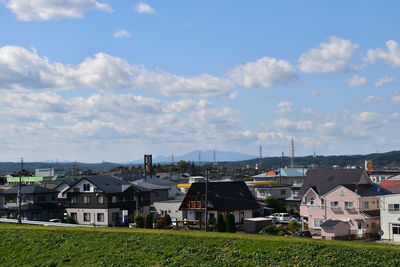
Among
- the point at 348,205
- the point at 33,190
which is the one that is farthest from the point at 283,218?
the point at 33,190

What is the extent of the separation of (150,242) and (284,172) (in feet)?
206

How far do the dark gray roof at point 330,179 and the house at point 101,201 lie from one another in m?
17.9

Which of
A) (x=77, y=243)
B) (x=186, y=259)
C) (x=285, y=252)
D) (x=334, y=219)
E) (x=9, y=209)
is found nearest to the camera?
(x=285, y=252)

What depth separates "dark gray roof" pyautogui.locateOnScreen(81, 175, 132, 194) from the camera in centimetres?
5184

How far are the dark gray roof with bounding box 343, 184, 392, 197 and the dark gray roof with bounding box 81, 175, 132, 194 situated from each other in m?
22.7

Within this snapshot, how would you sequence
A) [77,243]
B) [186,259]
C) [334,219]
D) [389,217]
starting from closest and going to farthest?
[186,259] < [77,243] < [389,217] < [334,219]

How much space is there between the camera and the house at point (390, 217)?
38.5 m

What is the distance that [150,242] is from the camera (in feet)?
95.8

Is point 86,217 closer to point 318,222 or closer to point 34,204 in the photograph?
point 34,204

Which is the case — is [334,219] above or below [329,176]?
below

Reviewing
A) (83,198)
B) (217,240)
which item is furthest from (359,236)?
(83,198)

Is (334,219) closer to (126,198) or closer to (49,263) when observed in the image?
(126,198)

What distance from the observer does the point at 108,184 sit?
53.1 m

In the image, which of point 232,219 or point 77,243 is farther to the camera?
point 232,219
